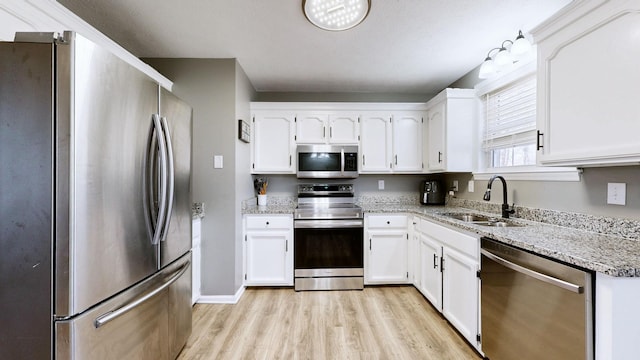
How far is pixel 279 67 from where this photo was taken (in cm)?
274

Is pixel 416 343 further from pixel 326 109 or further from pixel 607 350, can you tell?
pixel 326 109

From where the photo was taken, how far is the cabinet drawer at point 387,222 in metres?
2.83

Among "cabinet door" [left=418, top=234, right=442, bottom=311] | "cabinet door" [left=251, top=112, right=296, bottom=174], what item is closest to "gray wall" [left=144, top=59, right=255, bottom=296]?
"cabinet door" [left=251, top=112, right=296, bottom=174]

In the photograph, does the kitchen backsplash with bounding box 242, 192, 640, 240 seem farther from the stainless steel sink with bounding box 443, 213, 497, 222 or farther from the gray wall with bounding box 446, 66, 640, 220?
the stainless steel sink with bounding box 443, 213, 497, 222

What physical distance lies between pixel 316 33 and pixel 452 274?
2.16 meters

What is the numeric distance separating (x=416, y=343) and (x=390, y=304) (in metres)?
0.58

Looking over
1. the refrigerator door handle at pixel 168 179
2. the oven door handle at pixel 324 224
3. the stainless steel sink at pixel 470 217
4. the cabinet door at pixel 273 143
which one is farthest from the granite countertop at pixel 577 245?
the cabinet door at pixel 273 143

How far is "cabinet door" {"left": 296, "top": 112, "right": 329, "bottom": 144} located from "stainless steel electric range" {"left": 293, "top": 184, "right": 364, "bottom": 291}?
900 millimetres

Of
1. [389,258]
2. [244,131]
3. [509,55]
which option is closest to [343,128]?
[244,131]

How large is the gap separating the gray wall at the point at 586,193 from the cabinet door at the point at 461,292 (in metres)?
0.70

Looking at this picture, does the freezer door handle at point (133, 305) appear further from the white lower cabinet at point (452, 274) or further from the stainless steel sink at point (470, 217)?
the stainless steel sink at point (470, 217)

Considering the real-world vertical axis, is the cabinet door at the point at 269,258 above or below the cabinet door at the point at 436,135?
below

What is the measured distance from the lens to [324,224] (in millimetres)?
2764

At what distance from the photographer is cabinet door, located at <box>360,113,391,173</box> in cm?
320
